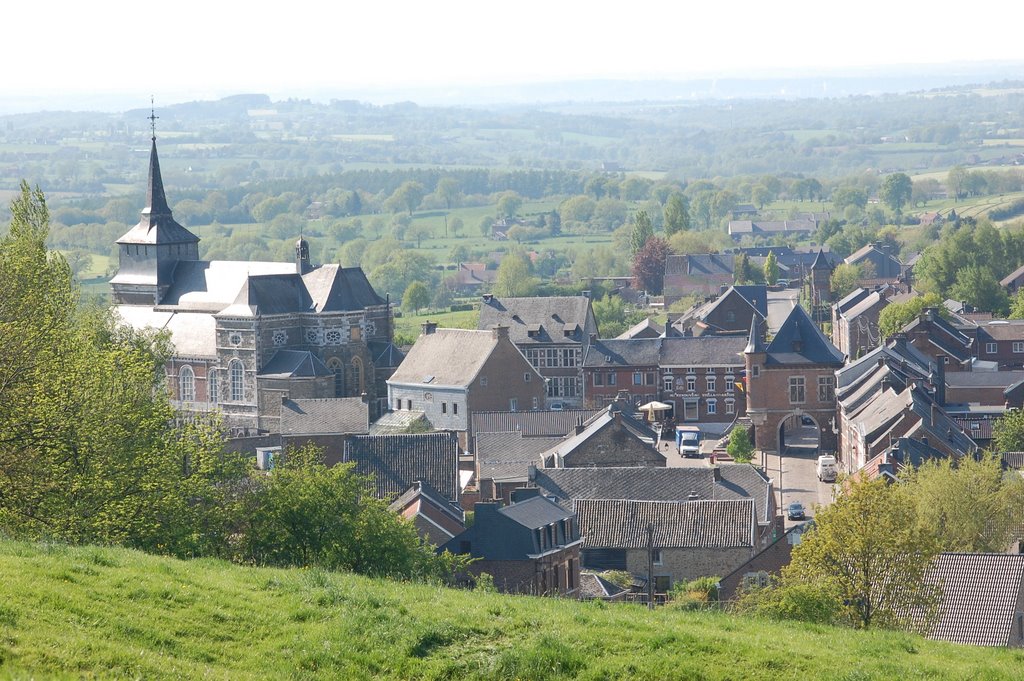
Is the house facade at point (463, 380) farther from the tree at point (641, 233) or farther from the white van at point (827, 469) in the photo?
the tree at point (641, 233)

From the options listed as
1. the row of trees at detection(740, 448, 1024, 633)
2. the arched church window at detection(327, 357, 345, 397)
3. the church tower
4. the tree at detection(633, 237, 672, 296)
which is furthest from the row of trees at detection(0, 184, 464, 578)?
the tree at detection(633, 237, 672, 296)

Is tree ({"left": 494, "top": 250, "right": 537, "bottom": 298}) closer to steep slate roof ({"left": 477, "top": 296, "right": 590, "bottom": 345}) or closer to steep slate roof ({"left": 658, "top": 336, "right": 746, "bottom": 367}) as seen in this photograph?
steep slate roof ({"left": 477, "top": 296, "right": 590, "bottom": 345})

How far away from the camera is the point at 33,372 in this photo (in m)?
31.5

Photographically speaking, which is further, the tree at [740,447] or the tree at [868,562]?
the tree at [740,447]

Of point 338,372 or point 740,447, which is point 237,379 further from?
point 740,447

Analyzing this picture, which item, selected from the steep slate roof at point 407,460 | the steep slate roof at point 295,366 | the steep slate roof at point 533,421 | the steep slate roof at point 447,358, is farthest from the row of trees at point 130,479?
the steep slate roof at point 295,366

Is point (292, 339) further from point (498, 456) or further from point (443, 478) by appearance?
point (443, 478)

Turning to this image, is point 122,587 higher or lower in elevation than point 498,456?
higher

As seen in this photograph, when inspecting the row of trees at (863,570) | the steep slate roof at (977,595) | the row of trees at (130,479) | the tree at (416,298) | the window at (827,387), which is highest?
the row of trees at (130,479)

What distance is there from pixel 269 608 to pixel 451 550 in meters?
22.2

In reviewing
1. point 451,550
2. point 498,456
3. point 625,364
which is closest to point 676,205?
point 625,364

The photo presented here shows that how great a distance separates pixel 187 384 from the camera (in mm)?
87625

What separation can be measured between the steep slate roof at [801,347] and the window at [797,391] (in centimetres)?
77

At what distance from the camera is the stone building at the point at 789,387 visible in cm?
7719
